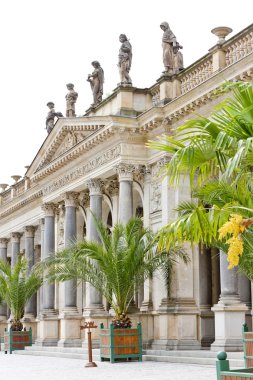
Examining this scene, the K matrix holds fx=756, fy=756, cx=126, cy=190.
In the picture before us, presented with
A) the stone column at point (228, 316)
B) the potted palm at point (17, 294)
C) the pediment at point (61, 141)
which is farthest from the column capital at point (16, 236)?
the stone column at point (228, 316)

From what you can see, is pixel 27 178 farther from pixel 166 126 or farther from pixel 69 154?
pixel 166 126

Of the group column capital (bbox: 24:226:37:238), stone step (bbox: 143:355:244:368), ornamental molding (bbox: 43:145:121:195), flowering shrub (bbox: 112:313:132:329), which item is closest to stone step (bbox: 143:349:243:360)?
stone step (bbox: 143:355:244:368)

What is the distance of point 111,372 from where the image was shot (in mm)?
19656

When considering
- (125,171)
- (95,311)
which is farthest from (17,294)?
(125,171)

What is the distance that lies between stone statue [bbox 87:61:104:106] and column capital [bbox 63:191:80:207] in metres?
4.20

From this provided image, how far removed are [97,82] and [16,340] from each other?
484 inches

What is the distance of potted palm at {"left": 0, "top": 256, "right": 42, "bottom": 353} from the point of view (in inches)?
1358

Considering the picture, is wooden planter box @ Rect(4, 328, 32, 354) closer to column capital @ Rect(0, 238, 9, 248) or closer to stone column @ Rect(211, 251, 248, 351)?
column capital @ Rect(0, 238, 9, 248)

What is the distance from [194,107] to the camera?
967 inches

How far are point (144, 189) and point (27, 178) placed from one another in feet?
47.7

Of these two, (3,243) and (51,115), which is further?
(3,243)

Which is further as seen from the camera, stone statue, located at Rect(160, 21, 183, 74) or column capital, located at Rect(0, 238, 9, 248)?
column capital, located at Rect(0, 238, 9, 248)

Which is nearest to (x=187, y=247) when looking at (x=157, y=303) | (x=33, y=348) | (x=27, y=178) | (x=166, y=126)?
(x=157, y=303)

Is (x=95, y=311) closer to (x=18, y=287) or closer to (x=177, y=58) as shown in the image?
(x=18, y=287)
